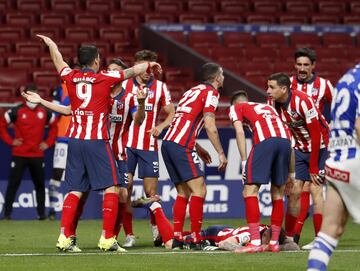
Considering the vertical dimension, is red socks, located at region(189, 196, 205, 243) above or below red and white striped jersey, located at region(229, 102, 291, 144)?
below

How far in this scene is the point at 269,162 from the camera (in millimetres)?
11414

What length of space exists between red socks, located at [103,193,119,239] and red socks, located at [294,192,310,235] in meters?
2.21

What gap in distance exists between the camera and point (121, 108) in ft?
41.2

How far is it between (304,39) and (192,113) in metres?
12.2

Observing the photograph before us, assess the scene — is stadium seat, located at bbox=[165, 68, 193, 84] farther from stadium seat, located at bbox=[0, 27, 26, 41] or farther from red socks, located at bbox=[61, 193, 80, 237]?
red socks, located at bbox=[61, 193, 80, 237]

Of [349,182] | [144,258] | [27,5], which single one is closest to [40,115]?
[27,5]

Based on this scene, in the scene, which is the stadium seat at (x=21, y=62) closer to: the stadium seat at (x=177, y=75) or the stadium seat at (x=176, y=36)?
the stadium seat at (x=177, y=75)

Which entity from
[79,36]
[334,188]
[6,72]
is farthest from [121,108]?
[79,36]

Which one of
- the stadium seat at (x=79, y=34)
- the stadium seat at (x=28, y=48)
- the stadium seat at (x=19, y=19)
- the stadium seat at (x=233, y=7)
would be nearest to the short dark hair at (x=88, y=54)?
the stadium seat at (x=28, y=48)

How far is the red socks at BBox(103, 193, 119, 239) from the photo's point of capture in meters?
11.3

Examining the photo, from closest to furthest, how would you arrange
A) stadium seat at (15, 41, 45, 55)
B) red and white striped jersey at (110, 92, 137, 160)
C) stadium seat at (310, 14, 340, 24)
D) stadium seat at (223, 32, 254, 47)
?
1. red and white striped jersey at (110, 92, 137, 160)
2. stadium seat at (15, 41, 45, 55)
3. stadium seat at (223, 32, 254, 47)
4. stadium seat at (310, 14, 340, 24)

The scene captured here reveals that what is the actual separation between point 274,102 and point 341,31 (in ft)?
41.5

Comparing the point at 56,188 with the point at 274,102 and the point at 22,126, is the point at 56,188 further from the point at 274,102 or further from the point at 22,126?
the point at 274,102

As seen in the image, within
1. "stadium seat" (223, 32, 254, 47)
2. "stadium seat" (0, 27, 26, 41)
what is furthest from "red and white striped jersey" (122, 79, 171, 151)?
"stadium seat" (223, 32, 254, 47)
